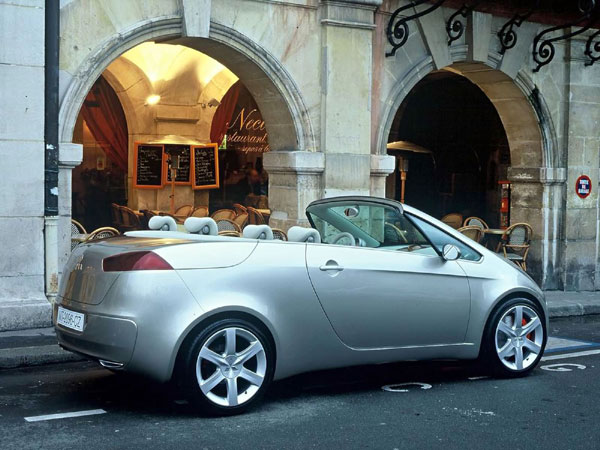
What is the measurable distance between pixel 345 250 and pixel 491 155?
13637 millimetres

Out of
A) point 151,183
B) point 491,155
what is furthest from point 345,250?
point 491,155

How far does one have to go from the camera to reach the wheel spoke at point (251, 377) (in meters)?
6.41

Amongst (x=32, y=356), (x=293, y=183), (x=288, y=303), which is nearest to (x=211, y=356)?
(x=288, y=303)

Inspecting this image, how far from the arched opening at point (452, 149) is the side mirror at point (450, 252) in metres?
12.3

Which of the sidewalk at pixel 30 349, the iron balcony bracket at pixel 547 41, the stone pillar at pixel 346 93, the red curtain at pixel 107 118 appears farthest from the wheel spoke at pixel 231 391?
the red curtain at pixel 107 118

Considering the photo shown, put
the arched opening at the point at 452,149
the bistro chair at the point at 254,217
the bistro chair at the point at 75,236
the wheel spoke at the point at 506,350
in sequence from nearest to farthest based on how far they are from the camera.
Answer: the wheel spoke at the point at 506,350 → the bistro chair at the point at 75,236 → the bistro chair at the point at 254,217 → the arched opening at the point at 452,149

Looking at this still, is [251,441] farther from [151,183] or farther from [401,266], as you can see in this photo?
[151,183]

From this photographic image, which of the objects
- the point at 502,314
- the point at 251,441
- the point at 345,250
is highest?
the point at 345,250

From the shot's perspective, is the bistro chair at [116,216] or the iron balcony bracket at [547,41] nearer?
the iron balcony bracket at [547,41]

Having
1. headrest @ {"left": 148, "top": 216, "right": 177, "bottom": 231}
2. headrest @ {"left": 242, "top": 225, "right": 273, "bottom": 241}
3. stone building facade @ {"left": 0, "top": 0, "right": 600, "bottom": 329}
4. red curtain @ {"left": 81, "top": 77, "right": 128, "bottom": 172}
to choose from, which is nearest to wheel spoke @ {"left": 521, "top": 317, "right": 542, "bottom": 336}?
headrest @ {"left": 242, "top": 225, "right": 273, "bottom": 241}

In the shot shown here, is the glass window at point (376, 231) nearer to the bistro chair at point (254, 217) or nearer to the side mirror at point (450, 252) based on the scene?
the side mirror at point (450, 252)

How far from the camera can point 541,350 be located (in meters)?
7.96

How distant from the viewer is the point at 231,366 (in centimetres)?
634

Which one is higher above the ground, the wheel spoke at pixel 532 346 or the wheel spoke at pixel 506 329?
the wheel spoke at pixel 506 329
